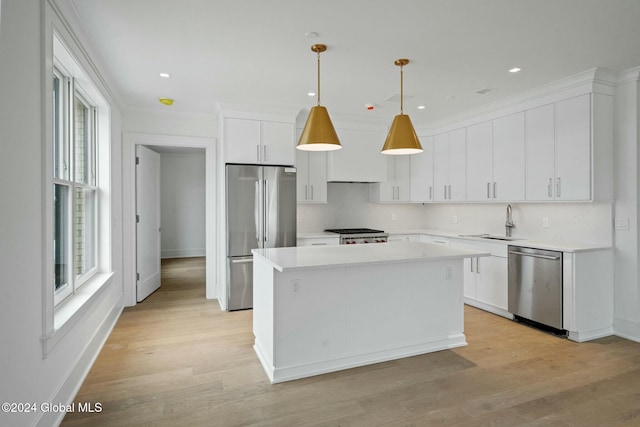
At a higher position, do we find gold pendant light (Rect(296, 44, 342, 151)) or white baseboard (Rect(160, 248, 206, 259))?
gold pendant light (Rect(296, 44, 342, 151))

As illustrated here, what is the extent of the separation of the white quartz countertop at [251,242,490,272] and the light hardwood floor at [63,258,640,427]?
0.86m

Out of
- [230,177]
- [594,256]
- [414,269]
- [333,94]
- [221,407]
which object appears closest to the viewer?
[221,407]

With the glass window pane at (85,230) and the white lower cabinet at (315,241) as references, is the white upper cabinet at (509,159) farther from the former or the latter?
the glass window pane at (85,230)

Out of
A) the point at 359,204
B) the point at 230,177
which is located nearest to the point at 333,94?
the point at 230,177

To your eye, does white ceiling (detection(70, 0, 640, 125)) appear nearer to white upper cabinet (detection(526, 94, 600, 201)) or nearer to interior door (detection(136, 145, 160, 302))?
white upper cabinet (detection(526, 94, 600, 201))

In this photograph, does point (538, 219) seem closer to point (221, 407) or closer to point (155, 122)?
point (221, 407)

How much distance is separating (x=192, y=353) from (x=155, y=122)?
3012mm

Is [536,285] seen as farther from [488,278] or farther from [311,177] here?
[311,177]

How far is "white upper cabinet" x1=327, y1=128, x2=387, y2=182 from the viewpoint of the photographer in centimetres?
503

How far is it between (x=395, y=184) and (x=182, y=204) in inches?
218

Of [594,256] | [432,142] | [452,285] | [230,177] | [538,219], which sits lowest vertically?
[452,285]

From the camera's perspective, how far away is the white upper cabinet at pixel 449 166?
4.87 metres

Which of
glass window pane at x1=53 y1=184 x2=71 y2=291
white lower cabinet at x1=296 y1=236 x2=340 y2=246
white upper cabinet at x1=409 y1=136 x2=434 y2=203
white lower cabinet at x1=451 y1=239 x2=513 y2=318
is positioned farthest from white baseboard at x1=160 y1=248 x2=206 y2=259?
white lower cabinet at x1=451 y1=239 x2=513 y2=318

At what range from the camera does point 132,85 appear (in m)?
3.66
